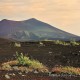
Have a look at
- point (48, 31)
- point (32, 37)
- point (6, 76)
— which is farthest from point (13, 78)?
point (48, 31)

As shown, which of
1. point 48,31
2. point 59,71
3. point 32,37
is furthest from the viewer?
point 48,31

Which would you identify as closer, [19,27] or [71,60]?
[71,60]

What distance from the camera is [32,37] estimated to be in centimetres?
8988

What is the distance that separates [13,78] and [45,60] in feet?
44.2

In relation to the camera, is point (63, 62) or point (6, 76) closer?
point (6, 76)

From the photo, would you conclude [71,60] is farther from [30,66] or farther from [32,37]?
[32,37]

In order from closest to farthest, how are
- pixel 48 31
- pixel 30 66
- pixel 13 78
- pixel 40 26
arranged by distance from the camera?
1. pixel 13 78
2. pixel 30 66
3. pixel 48 31
4. pixel 40 26

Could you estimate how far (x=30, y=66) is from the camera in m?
23.5

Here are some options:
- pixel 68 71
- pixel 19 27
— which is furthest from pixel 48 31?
pixel 68 71

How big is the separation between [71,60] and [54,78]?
13524 mm

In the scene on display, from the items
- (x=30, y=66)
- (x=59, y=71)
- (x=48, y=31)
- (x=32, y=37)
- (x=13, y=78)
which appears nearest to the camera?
(x=13, y=78)

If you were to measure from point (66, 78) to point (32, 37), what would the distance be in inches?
2912

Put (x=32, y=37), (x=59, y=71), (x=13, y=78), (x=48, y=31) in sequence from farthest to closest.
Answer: (x=48, y=31) → (x=32, y=37) → (x=59, y=71) → (x=13, y=78)

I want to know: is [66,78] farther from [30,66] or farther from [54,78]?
[30,66]
